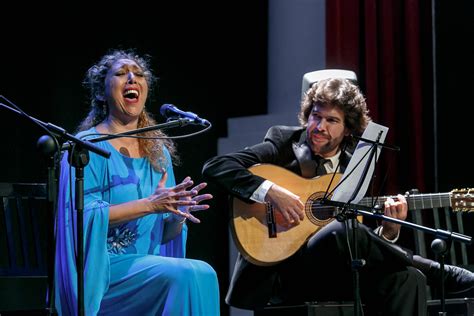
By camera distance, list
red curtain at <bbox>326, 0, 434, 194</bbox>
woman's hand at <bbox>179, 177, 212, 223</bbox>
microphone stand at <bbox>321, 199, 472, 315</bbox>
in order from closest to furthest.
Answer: microphone stand at <bbox>321, 199, 472, 315</bbox> < woman's hand at <bbox>179, 177, 212, 223</bbox> < red curtain at <bbox>326, 0, 434, 194</bbox>

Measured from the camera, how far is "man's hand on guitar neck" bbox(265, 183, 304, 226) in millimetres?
3973

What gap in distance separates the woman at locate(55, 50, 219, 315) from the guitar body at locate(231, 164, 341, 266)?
12.0 inches

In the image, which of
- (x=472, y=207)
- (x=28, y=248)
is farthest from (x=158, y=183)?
(x=472, y=207)

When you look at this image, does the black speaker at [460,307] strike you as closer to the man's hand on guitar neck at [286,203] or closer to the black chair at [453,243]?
the black chair at [453,243]

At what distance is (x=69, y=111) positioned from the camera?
4699 mm

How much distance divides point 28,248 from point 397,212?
1639mm

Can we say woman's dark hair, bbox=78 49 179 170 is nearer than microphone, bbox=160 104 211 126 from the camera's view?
No

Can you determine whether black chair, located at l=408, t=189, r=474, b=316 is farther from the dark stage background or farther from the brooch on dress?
the brooch on dress

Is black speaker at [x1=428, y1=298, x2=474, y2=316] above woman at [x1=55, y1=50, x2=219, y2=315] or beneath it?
beneath

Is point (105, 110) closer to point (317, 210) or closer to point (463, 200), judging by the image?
point (317, 210)

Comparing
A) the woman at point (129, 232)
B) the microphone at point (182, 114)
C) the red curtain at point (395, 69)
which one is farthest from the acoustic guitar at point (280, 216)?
the red curtain at point (395, 69)

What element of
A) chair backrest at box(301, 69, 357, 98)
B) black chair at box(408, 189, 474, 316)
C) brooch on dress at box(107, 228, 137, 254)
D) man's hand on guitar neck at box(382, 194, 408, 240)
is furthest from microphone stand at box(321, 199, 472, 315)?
chair backrest at box(301, 69, 357, 98)

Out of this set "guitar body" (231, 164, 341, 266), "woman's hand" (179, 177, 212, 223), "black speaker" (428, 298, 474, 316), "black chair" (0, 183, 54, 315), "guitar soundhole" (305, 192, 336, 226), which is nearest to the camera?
"woman's hand" (179, 177, 212, 223)

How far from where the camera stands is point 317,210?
4.07 metres
